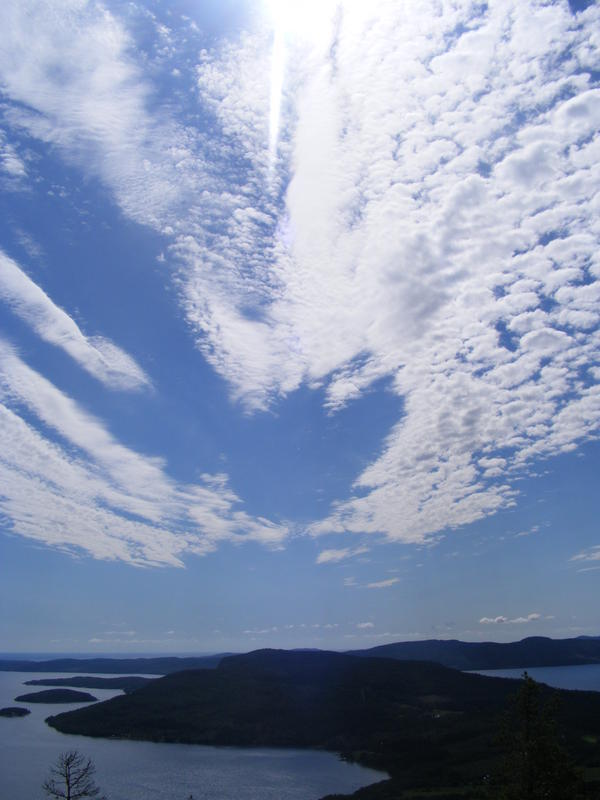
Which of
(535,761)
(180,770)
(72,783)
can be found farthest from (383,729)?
(535,761)

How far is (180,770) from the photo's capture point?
433ft

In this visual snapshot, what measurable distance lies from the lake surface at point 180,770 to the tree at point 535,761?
82.9 m

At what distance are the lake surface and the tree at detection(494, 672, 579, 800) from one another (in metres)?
82.9

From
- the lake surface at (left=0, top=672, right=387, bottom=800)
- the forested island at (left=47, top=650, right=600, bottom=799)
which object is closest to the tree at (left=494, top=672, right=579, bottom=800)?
the lake surface at (left=0, top=672, right=387, bottom=800)

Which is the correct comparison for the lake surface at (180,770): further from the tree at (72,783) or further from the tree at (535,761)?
the tree at (535,761)

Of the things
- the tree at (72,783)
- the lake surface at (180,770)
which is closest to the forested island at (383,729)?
the lake surface at (180,770)

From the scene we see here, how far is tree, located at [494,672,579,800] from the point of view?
35469 millimetres

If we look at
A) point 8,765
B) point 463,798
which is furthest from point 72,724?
point 463,798

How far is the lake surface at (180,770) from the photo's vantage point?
353 feet

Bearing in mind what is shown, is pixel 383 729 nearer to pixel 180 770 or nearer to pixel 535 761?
pixel 180 770

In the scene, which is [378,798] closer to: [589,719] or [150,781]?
[150,781]

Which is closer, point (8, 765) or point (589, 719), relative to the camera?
point (8, 765)

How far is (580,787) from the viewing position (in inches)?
1444

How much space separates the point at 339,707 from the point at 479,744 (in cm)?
7034
